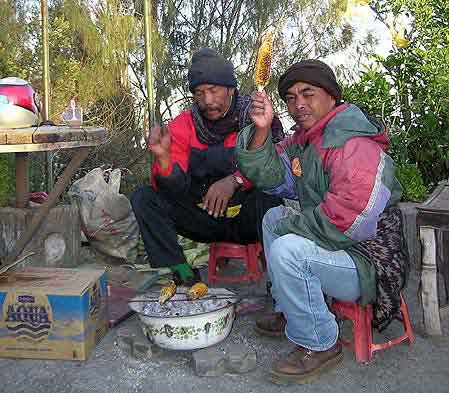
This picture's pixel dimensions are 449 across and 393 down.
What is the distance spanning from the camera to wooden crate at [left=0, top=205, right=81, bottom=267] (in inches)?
141

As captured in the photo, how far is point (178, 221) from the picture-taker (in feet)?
9.29

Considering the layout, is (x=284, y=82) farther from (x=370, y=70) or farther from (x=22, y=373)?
(x=370, y=70)

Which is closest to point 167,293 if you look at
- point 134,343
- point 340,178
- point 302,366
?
point 134,343

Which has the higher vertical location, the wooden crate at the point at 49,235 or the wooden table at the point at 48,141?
the wooden table at the point at 48,141

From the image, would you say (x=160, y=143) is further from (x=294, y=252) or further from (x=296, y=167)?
(x=294, y=252)

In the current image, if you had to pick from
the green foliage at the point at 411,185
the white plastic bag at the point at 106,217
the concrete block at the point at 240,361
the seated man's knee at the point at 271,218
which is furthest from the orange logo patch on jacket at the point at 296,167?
the white plastic bag at the point at 106,217

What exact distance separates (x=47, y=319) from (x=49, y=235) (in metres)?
1.43

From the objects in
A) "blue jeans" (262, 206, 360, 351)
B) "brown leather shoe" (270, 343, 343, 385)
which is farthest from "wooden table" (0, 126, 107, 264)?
"brown leather shoe" (270, 343, 343, 385)

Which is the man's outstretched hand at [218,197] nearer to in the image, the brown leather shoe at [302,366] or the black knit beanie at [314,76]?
the black knit beanie at [314,76]

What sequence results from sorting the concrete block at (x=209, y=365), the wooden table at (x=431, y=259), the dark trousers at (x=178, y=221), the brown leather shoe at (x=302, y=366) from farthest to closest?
the dark trousers at (x=178, y=221) < the wooden table at (x=431, y=259) < the concrete block at (x=209, y=365) < the brown leather shoe at (x=302, y=366)

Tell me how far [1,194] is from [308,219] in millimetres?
2536

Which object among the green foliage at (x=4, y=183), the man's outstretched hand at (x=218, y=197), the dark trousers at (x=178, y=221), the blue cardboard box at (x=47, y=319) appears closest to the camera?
the blue cardboard box at (x=47, y=319)

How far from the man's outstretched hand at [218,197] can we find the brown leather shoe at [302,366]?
2.61 ft

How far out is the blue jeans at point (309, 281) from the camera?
196 cm
